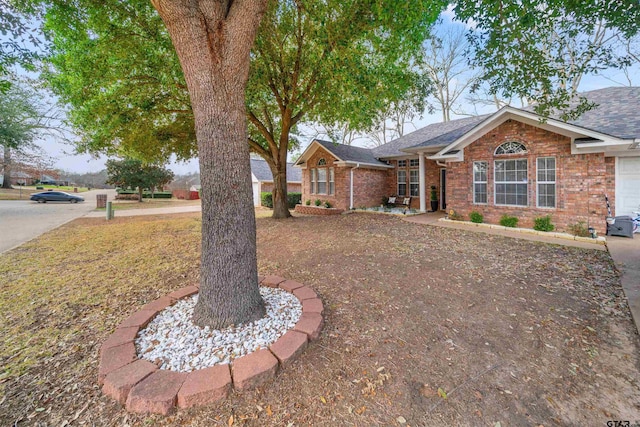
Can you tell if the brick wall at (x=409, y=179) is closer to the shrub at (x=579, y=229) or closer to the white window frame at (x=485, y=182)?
the white window frame at (x=485, y=182)

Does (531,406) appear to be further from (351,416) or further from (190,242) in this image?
(190,242)

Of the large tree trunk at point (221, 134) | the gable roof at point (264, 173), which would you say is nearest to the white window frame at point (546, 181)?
the large tree trunk at point (221, 134)

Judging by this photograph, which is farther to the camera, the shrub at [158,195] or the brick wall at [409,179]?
the shrub at [158,195]

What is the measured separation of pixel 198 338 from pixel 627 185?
39.3ft

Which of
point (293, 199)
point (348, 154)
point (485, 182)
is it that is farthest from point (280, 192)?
point (485, 182)

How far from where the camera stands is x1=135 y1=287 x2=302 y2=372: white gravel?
223cm

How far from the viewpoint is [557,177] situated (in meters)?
7.97

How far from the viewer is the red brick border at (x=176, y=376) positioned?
1.84 m

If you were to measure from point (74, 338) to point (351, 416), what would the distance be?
293 centimetres

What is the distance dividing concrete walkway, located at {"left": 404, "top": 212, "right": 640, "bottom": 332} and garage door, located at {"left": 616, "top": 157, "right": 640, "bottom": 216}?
90 centimetres

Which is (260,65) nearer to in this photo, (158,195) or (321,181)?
(321,181)

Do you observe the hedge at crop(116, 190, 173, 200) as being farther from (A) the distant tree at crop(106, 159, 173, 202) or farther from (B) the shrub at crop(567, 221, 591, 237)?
(B) the shrub at crop(567, 221, 591, 237)

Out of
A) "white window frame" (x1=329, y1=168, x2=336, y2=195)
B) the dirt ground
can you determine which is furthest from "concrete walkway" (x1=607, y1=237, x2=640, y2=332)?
Answer: "white window frame" (x1=329, y1=168, x2=336, y2=195)

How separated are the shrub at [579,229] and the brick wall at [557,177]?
0.37 feet
